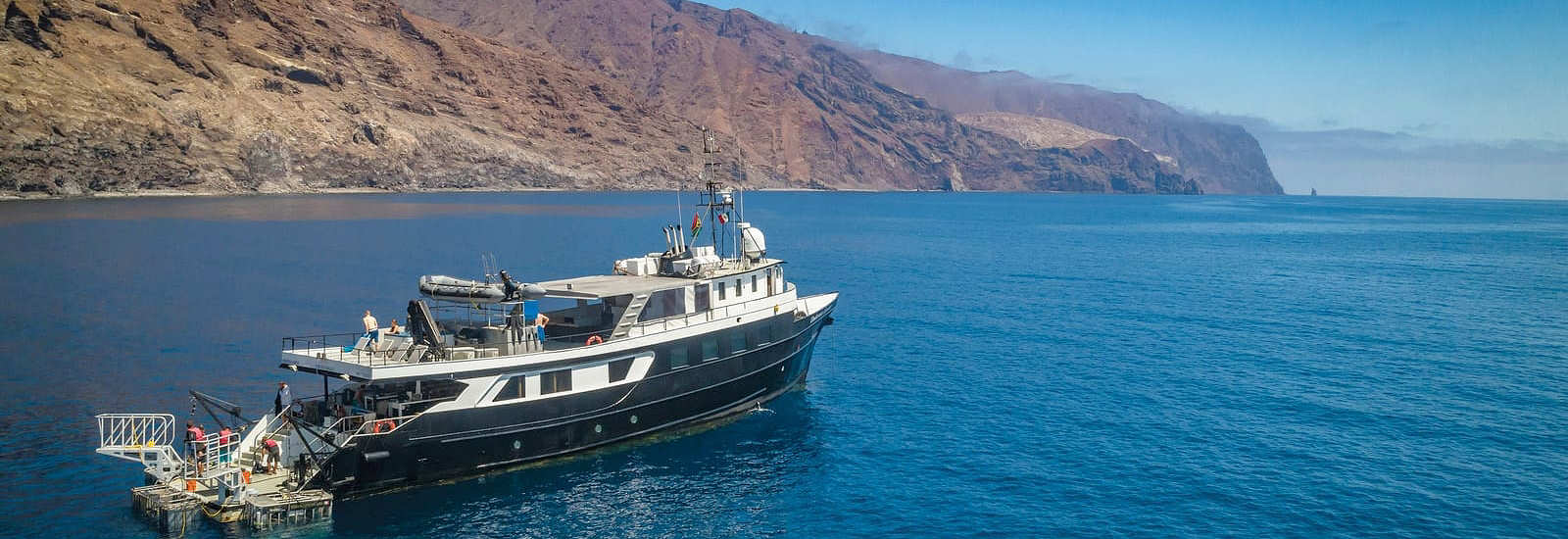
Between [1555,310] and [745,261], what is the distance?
58.8 metres

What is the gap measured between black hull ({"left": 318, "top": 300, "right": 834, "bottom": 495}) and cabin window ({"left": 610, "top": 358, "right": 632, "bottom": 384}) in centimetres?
35

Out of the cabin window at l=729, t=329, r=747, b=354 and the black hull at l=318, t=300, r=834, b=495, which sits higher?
the cabin window at l=729, t=329, r=747, b=354

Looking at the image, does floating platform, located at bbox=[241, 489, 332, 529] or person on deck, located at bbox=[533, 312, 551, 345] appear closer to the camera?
floating platform, located at bbox=[241, 489, 332, 529]

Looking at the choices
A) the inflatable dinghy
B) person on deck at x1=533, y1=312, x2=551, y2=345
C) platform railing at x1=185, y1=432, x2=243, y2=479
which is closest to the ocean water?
platform railing at x1=185, y1=432, x2=243, y2=479

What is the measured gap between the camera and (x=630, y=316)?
3491 centimetres

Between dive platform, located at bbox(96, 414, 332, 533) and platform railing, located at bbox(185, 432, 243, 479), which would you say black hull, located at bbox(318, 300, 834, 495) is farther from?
platform railing, located at bbox(185, 432, 243, 479)

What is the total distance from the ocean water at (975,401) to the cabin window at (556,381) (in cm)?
249

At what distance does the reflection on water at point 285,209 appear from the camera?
122 meters

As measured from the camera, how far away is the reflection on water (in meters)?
122

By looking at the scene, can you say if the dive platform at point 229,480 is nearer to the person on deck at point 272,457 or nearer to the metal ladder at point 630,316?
the person on deck at point 272,457

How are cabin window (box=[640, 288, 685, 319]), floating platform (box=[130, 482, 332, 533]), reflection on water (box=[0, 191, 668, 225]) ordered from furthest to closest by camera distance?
reflection on water (box=[0, 191, 668, 225])
cabin window (box=[640, 288, 685, 319])
floating platform (box=[130, 482, 332, 533])

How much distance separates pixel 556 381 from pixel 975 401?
17.5 metres

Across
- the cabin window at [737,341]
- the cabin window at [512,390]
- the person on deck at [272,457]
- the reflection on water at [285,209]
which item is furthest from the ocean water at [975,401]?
the reflection on water at [285,209]

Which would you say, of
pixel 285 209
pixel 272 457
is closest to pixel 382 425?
pixel 272 457
